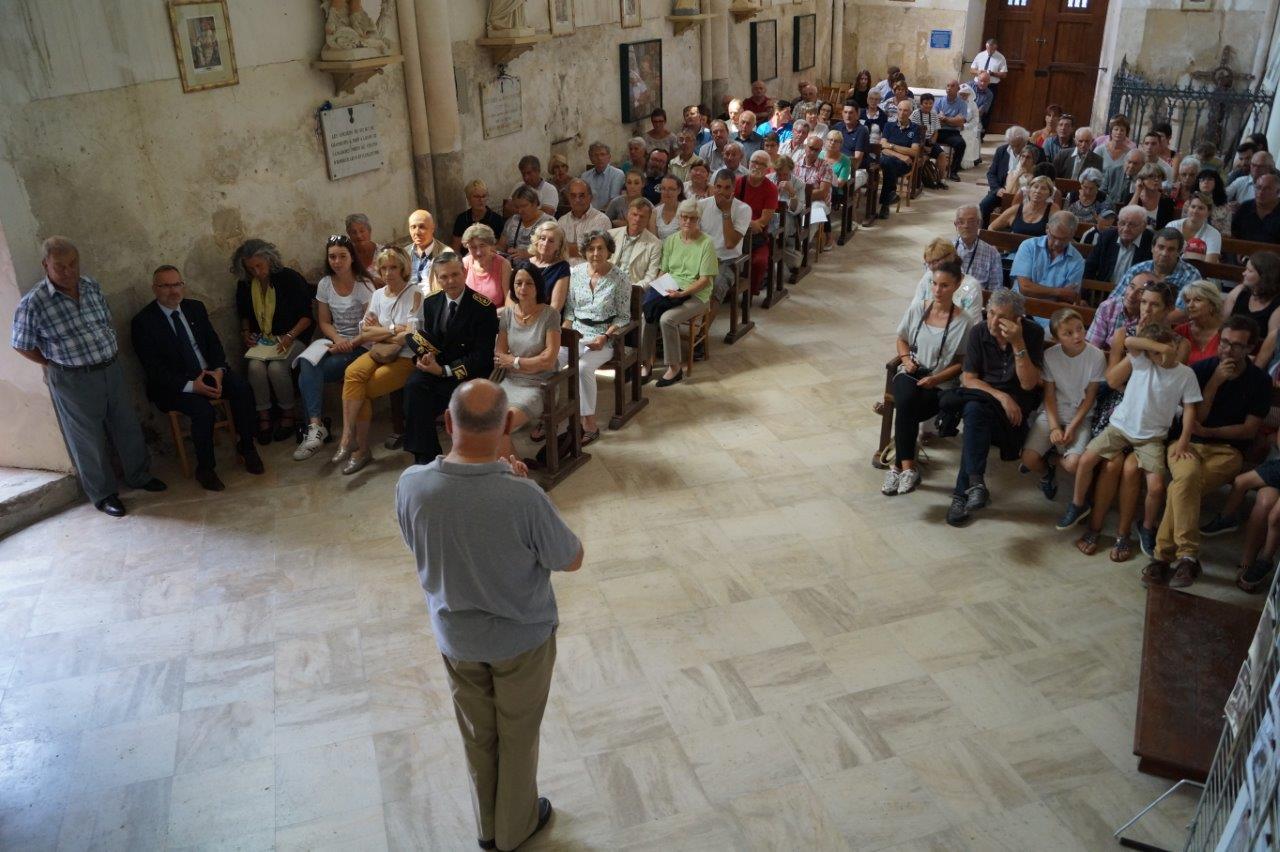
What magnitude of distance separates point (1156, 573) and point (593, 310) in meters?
3.61

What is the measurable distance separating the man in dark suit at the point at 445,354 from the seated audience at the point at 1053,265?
3535 millimetres

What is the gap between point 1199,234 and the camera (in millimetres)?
7145

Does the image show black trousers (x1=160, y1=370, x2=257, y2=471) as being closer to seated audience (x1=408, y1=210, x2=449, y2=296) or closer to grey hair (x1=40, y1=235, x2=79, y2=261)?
grey hair (x1=40, y1=235, x2=79, y2=261)

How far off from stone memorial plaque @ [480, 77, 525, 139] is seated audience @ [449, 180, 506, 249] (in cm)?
84

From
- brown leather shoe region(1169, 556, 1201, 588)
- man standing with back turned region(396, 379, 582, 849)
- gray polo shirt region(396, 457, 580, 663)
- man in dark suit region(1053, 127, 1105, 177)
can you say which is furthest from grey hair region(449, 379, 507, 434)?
man in dark suit region(1053, 127, 1105, 177)

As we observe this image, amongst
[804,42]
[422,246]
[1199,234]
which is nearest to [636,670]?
[422,246]

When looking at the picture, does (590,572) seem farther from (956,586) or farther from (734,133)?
(734,133)

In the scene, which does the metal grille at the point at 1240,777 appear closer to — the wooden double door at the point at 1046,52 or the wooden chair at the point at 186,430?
the wooden chair at the point at 186,430

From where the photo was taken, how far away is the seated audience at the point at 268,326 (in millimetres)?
6574

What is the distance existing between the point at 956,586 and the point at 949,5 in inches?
508

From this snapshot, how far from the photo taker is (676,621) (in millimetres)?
4727

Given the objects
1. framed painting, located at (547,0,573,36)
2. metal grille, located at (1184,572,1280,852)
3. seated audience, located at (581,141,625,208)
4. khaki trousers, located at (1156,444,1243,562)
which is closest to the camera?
metal grille, located at (1184,572,1280,852)

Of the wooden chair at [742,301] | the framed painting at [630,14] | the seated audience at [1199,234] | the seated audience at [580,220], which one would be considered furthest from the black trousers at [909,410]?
the framed painting at [630,14]

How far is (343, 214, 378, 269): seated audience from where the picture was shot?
6926 millimetres
